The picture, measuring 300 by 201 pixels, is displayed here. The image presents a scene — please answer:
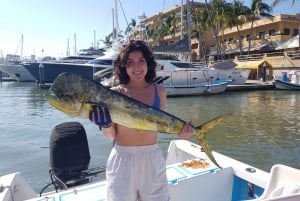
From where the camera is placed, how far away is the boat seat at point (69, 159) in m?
4.69

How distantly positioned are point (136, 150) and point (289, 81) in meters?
33.5

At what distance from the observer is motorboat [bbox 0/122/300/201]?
3898mm

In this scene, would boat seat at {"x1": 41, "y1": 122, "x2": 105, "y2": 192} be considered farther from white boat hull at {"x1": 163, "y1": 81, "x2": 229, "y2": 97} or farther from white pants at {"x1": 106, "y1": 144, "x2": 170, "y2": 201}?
white boat hull at {"x1": 163, "y1": 81, "x2": 229, "y2": 97}

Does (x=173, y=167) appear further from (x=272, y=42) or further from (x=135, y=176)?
(x=272, y=42)

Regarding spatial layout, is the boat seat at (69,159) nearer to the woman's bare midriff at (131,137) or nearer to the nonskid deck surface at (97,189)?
the nonskid deck surface at (97,189)

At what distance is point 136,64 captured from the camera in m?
2.72

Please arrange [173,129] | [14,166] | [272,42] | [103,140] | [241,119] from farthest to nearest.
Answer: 1. [272,42]
2. [241,119]
3. [103,140]
4. [14,166]
5. [173,129]

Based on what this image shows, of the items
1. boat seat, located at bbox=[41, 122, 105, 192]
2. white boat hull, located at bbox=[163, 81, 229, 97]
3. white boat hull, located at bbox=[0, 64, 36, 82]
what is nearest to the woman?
boat seat, located at bbox=[41, 122, 105, 192]

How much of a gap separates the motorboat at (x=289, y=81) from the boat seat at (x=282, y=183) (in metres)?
29.5

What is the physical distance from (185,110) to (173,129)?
60.6 feet

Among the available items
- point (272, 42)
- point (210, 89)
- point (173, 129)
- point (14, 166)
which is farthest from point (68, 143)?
point (272, 42)

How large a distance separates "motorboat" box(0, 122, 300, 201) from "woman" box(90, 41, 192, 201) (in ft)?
4.20

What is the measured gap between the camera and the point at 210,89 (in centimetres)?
2875

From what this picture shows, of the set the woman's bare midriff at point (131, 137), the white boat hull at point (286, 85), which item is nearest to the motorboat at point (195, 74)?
the white boat hull at point (286, 85)
